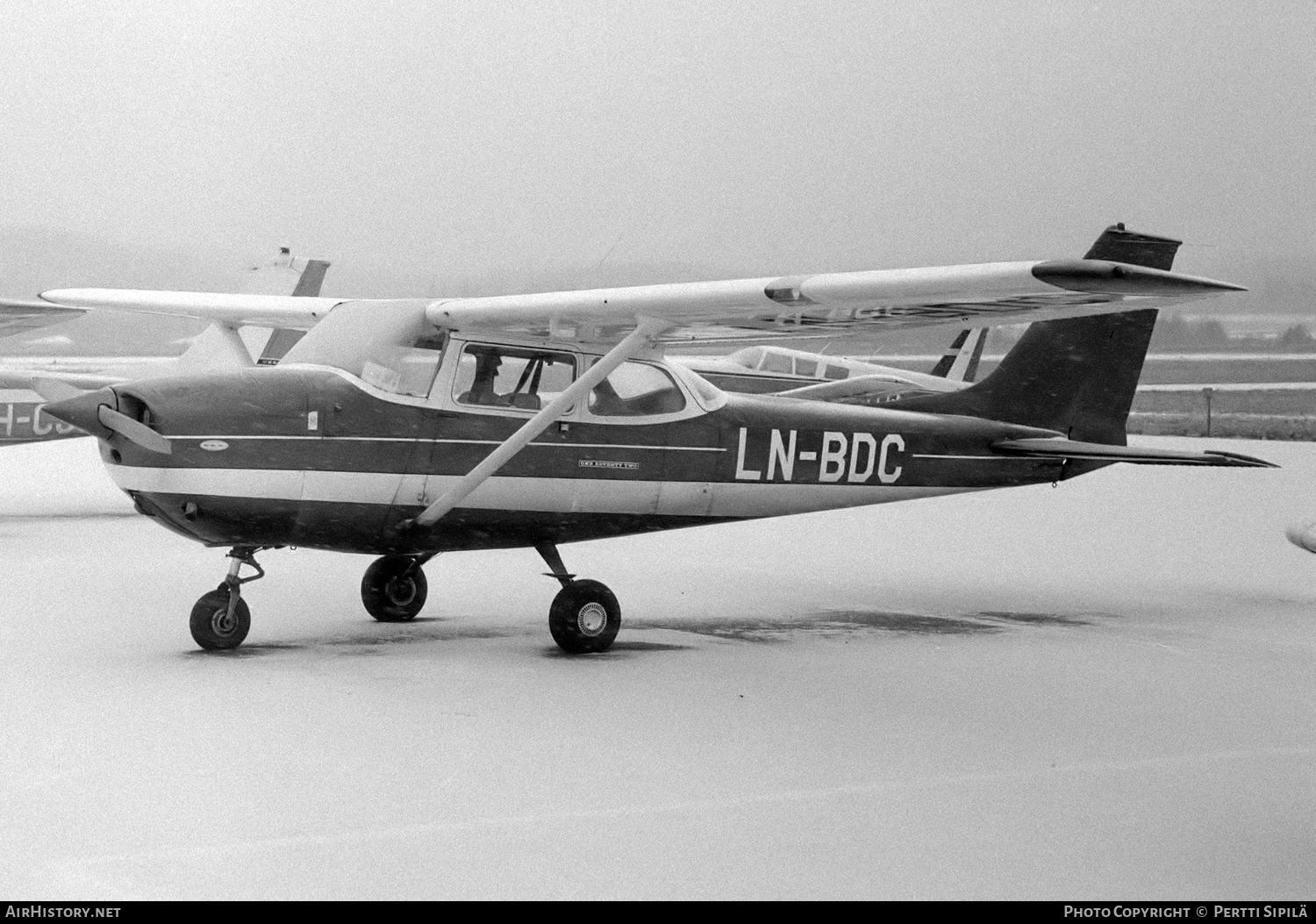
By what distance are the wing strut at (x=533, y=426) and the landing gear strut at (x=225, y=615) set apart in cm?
79

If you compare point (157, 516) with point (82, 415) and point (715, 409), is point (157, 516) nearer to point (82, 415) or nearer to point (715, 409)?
point (82, 415)

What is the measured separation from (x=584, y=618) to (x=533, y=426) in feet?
3.12

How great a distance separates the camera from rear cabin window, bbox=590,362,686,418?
24.3 feet

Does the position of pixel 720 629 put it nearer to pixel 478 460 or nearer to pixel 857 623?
pixel 857 623

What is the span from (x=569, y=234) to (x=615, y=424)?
36.5 meters

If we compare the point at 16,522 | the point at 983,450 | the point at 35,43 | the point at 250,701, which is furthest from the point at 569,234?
the point at 250,701

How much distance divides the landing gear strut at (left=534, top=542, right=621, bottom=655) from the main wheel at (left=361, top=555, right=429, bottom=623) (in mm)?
1186

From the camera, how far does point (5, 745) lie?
4.78 m

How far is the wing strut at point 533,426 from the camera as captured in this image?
22.4 feet

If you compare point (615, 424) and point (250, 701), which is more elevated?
point (615, 424)

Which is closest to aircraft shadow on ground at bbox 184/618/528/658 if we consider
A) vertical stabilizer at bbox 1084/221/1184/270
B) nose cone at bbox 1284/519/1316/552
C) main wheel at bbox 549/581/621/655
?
main wheel at bbox 549/581/621/655

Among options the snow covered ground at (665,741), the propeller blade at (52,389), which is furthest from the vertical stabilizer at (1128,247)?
the propeller blade at (52,389)

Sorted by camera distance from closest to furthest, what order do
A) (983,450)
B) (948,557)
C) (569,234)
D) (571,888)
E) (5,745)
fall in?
1. (571,888)
2. (5,745)
3. (983,450)
4. (948,557)
5. (569,234)

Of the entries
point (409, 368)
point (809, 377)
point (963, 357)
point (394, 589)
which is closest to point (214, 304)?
point (394, 589)
